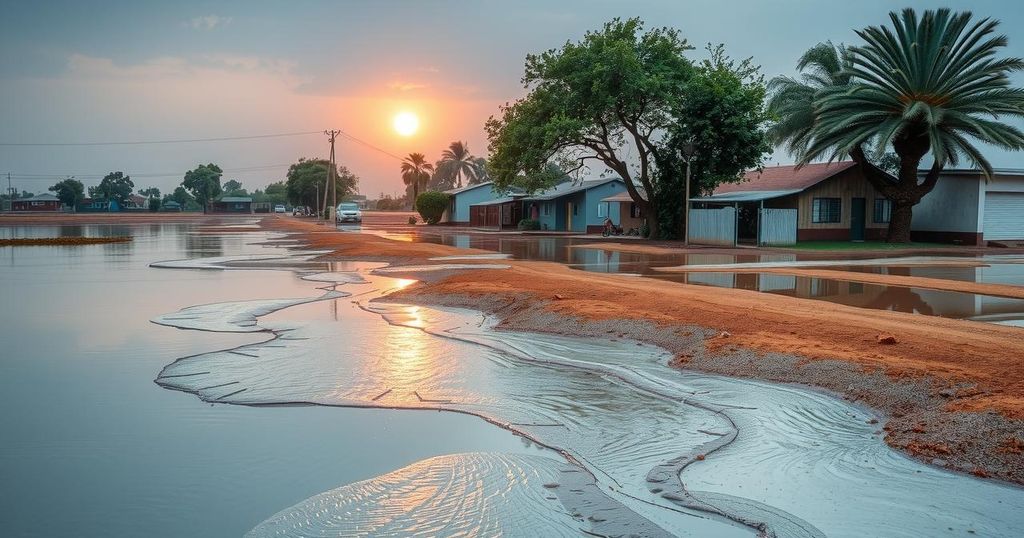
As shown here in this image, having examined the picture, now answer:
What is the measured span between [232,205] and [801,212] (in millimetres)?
143657

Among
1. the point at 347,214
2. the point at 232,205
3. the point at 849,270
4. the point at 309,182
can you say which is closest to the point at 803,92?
the point at 849,270

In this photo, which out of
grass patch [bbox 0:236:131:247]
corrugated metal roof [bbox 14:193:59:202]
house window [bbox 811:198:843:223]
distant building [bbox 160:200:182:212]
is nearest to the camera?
house window [bbox 811:198:843:223]

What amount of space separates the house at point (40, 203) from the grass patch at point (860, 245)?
152 m

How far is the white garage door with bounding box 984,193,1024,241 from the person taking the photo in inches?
1528

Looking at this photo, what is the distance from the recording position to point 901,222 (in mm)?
38562

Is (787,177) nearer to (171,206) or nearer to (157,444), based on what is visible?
(157,444)

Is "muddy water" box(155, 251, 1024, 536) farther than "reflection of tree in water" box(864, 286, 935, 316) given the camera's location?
No

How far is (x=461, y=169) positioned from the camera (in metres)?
131

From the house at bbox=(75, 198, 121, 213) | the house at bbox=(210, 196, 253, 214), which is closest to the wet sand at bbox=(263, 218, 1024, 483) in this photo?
the house at bbox=(210, 196, 253, 214)

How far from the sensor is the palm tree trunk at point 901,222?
38469 mm

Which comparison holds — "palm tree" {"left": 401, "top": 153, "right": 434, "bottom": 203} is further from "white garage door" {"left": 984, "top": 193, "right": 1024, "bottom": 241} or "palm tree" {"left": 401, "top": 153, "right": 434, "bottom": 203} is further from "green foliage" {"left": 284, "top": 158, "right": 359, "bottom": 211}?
"white garage door" {"left": 984, "top": 193, "right": 1024, "bottom": 241}

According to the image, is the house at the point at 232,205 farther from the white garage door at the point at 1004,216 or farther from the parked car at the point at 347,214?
the white garage door at the point at 1004,216

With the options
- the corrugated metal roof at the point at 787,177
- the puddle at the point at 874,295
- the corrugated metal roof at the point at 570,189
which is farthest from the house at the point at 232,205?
the puddle at the point at 874,295

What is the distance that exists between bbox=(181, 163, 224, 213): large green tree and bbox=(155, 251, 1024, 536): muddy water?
15970 cm
